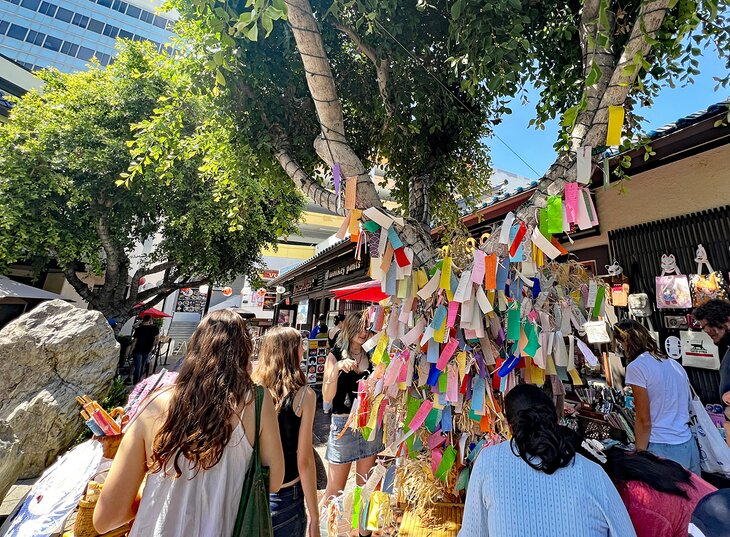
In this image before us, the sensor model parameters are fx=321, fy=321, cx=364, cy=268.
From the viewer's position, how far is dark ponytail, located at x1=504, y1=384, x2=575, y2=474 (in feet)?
4.05

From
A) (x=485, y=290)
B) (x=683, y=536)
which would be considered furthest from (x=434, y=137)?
(x=683, y=536)

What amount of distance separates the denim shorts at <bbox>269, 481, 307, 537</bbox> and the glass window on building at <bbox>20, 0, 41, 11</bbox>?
2563 inches

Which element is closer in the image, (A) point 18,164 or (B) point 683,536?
(B) point 683,536

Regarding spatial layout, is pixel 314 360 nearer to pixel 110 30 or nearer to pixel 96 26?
pixel 110 30

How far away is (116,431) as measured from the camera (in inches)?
89.7

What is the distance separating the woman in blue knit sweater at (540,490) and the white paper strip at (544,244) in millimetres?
842

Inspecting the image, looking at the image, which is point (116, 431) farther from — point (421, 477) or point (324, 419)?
point (324, 419)

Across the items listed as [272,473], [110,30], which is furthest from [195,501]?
[110,30]

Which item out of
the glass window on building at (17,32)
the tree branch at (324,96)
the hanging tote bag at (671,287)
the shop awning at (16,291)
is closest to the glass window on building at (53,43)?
the glass window on building at (17,32)

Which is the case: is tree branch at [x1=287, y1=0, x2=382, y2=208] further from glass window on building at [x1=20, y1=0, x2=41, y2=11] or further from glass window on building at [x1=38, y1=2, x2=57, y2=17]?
glass window on building at [x1=20, y1=0, x2=41, y2=11]

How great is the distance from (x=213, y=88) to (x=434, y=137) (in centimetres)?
228

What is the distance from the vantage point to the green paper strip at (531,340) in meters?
1.93

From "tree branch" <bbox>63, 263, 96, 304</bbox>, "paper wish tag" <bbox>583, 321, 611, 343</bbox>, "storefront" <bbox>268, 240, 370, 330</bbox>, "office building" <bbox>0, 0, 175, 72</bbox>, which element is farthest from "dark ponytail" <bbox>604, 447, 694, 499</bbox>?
"office building" <bbox>0, 0, 175, 72</bbox>

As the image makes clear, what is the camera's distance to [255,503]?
1.44 meters
